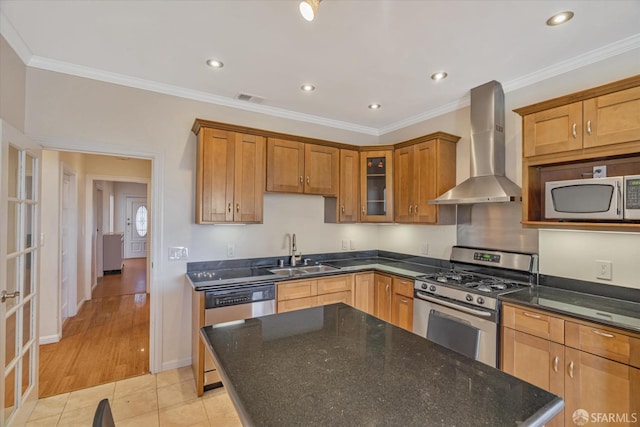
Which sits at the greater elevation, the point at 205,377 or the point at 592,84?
the point at 592,84

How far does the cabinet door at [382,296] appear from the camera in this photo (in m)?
3.33

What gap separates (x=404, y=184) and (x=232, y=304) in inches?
89.2

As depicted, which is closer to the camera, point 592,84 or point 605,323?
point 605,323

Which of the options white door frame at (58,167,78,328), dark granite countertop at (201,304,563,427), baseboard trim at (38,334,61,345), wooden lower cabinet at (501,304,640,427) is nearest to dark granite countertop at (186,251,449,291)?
wooden lower cabinet at (501,304,640,427)

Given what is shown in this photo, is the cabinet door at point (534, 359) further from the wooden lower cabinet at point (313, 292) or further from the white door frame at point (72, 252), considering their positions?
the white door frame at point (72, 252)

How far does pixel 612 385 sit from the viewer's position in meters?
1.76

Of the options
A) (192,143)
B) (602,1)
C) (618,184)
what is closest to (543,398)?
(618,184)

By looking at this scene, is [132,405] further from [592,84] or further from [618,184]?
[592,84]

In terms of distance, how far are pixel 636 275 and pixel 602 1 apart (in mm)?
1767

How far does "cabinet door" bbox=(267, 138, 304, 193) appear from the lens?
3180 millimetres

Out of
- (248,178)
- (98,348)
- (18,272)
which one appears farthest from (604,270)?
(98,348)

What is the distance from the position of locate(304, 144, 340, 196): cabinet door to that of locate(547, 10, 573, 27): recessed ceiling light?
85.1 inches

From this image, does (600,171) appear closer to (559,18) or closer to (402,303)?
(559,18)

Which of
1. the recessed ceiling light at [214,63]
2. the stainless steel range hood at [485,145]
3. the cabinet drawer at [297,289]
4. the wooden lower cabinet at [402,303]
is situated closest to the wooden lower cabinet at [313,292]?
the cabinet drawer at [297,289]
